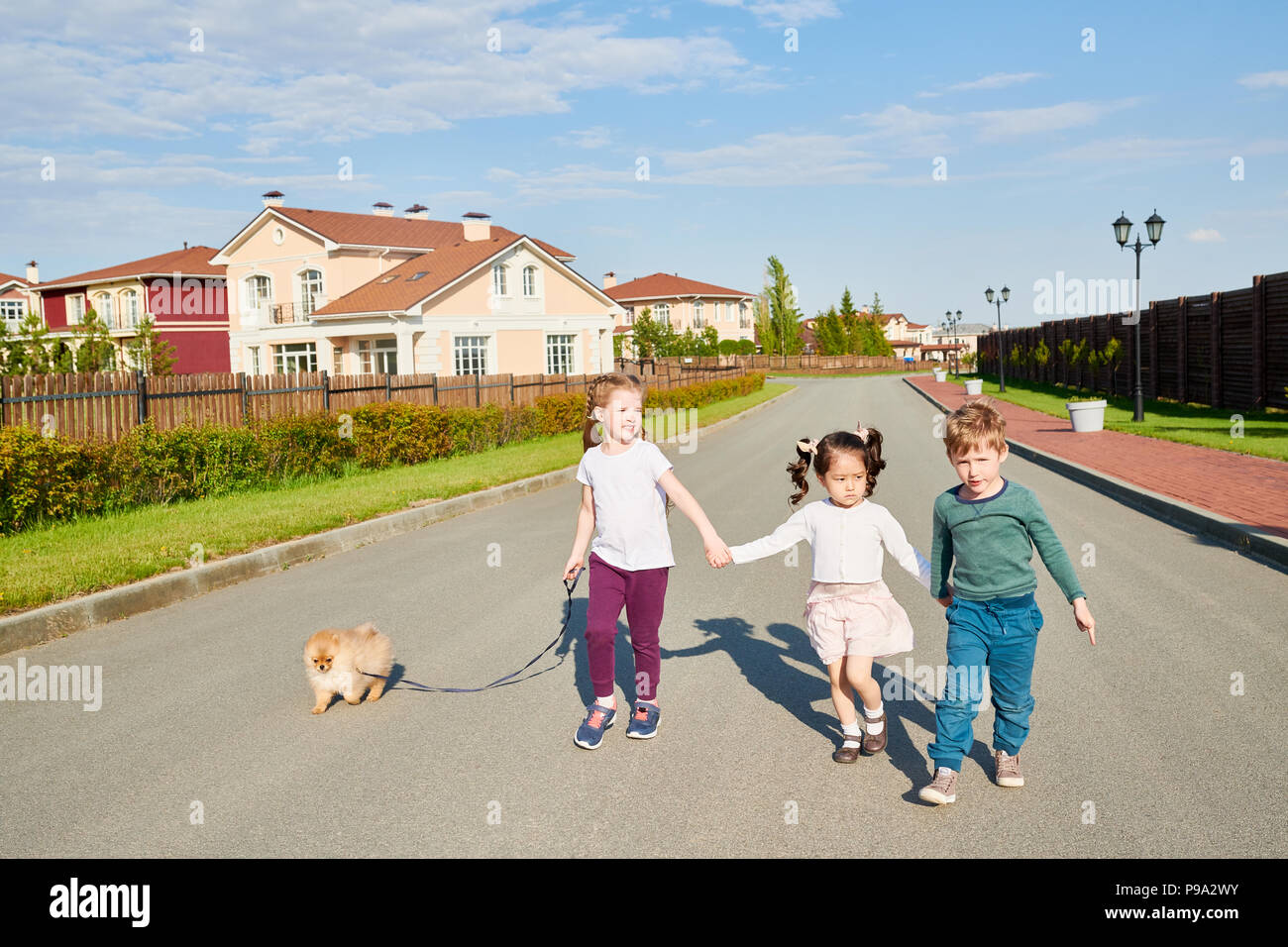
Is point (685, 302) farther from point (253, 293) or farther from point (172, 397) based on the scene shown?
point (172, 397)

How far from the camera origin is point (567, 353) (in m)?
44.2

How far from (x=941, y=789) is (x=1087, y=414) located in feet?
58.6

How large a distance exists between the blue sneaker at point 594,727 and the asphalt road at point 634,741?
5 centimetres

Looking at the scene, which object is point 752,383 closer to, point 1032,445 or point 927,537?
point 1032,445

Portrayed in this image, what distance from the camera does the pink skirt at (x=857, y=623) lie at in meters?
4.15

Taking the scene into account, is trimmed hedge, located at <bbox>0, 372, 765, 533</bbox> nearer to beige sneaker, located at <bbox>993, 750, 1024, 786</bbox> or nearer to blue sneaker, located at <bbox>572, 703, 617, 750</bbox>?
blue sneaker, located at <bbox>572, 703, 617, 750</bbox>

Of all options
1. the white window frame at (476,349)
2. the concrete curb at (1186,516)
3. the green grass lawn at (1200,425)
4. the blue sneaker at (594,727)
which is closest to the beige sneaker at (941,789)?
the blue sneaker at (594,727)

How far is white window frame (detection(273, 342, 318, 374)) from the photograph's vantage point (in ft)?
144

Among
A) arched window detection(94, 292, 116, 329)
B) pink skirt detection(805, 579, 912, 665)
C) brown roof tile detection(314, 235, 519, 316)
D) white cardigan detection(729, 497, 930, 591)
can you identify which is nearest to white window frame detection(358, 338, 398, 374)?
brown roof tile detection(314, 235, 519, 316)

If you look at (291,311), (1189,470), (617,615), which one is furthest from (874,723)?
(291,311)

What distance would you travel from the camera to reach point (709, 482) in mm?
15344
